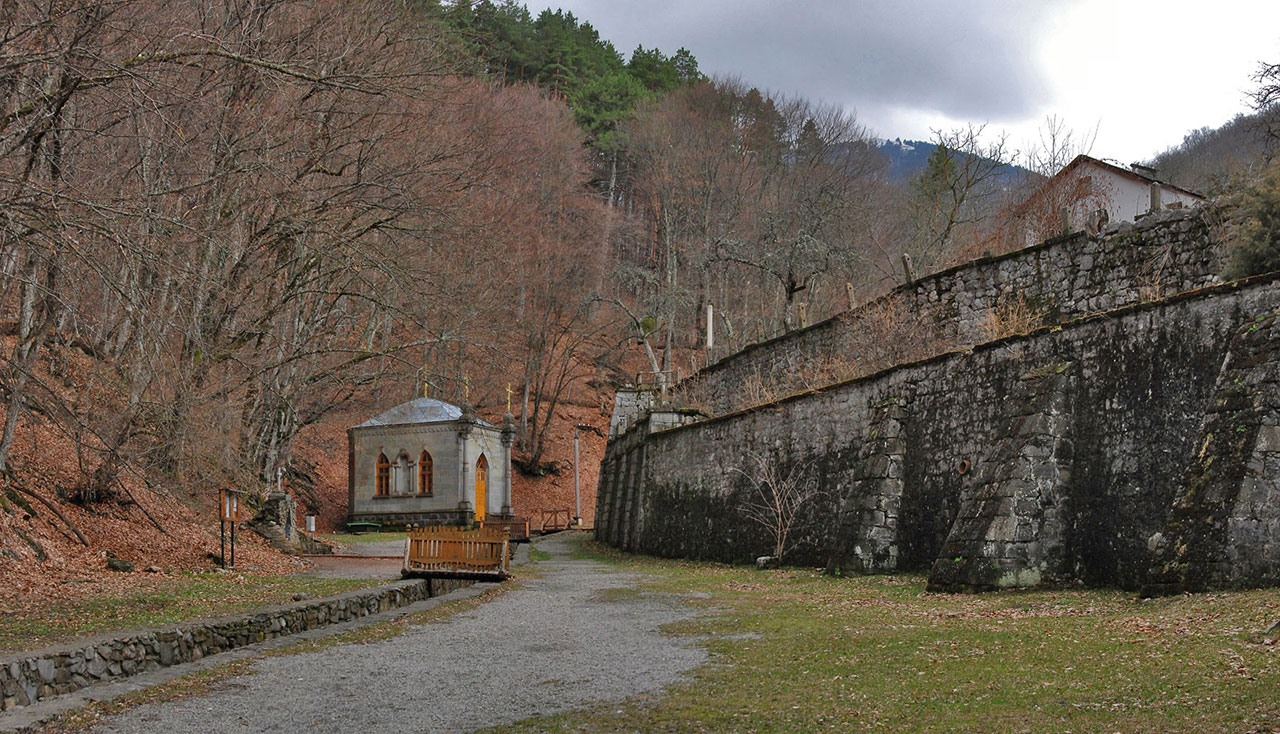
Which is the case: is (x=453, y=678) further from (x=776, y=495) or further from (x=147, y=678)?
(x=776, y=495)

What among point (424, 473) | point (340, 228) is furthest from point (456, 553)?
point (424, 473)

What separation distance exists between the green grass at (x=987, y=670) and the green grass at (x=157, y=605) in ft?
15.5

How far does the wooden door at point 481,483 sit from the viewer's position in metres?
37.4

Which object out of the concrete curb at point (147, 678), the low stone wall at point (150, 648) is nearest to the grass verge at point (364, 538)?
the low stone wall at point (150, 648)

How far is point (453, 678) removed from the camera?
7707mm

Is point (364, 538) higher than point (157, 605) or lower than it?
lower

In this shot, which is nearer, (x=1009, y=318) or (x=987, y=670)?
(x=987, y=670)

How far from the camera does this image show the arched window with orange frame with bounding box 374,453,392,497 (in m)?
37.3

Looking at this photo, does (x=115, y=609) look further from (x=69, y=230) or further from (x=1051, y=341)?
(x=1051, y=341)

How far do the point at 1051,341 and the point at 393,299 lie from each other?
1281cm

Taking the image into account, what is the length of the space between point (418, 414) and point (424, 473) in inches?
87.4

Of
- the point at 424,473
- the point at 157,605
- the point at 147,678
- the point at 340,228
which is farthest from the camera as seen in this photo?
the point at 424,473

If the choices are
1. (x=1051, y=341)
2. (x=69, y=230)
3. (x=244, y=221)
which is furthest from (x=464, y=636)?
(x=244, y=221)

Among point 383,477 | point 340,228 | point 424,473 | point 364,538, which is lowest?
point 364,538
